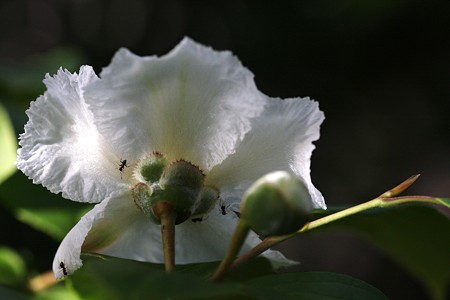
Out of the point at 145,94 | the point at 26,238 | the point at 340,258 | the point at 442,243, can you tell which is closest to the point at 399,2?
the point at 340,258

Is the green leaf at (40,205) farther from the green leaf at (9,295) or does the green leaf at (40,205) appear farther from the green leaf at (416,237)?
the green leaf at (416,237)

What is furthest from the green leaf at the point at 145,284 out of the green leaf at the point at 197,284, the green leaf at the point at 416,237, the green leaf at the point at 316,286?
the green leaf at the point at 416,237

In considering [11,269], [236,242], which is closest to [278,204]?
[236,242]

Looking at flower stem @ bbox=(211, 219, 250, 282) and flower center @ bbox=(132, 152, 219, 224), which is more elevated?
flower center @ bbox=(132, 152, 219, 224)

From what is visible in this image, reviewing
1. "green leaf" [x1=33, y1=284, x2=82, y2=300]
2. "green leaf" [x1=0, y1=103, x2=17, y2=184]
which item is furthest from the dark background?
"green leaf" [x1=33, y1=284, x2=82, y2=300]

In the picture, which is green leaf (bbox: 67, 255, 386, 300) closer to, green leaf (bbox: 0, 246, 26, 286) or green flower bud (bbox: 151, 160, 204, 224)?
green flower bud (bbox: 151, 160, 204, 224)

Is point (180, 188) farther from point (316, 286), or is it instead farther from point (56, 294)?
point (56, 294)

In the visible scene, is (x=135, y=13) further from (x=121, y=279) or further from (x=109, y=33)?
(x=121, y=279)
